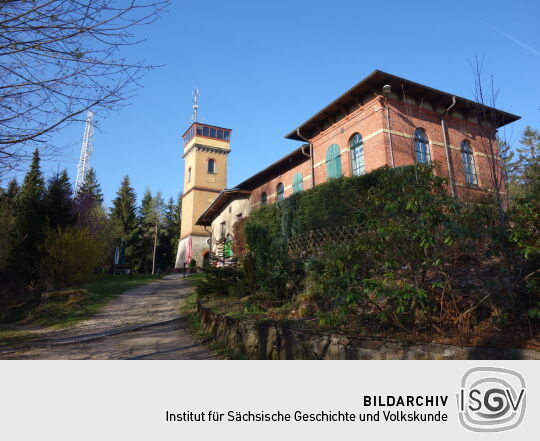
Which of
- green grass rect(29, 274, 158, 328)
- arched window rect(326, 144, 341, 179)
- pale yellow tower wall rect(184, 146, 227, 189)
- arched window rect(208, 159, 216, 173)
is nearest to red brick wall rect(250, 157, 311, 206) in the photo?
arched window rect(326, 144, 341, 179)

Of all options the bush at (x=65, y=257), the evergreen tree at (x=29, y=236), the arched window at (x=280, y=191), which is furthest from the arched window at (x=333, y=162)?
the evergreen tree at (x=29, y=236)

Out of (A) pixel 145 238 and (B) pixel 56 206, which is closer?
(B) pixel 56 206

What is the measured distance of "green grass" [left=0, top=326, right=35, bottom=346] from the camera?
24.3 ft

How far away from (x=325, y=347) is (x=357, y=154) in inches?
491

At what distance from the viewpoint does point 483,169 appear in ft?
49.5

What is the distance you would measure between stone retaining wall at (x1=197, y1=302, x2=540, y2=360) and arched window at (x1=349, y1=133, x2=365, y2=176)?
10.7 meters

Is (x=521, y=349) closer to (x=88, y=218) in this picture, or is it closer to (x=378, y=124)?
(x=378, y=124)

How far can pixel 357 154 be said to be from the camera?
49.9 feet

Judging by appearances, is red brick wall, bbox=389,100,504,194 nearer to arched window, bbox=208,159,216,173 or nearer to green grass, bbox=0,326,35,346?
green grass, bbox=0,326,35,346

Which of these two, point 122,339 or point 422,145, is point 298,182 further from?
point 122,339

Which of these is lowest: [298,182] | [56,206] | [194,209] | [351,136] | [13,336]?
[13,336]
